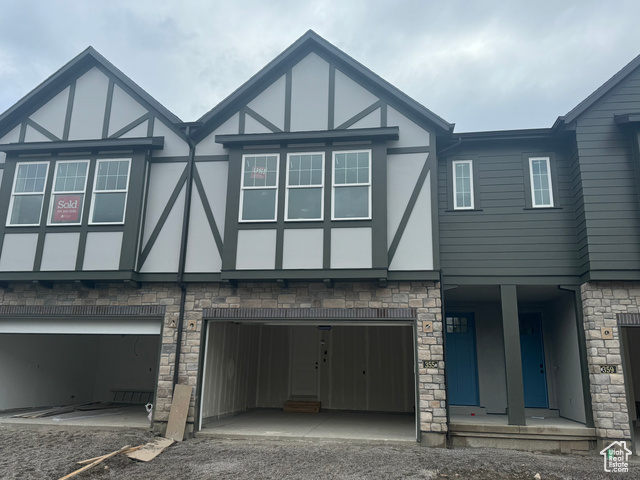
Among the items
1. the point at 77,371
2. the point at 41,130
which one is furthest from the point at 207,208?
the point at 77,371

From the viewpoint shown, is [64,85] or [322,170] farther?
[64,85]

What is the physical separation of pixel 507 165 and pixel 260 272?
5473mm

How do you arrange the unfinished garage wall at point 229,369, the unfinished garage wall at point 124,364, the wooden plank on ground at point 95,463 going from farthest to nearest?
the unfinished garage wall at point 124,364, the unfinished garage wall at point 229,369, the wooden plank on ground at point 95,463

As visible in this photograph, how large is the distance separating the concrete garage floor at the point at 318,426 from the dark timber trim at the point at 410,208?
338 centimetres

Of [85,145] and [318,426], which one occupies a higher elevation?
[85,145]

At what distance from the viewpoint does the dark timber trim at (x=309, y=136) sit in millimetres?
9219

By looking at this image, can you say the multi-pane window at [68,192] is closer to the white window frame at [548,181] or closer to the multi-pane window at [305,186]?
the multi-pane window at [305,186]

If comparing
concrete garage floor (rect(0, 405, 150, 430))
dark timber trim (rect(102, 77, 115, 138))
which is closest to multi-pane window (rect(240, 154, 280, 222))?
dark timber trim (rect(102, 77, 115, 138))

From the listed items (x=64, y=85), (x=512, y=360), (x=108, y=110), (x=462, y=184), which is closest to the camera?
(x=512, y=360)

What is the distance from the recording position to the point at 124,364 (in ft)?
46.3

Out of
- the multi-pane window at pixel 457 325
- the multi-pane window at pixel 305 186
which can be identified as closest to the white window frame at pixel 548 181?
the multi-pane window at pixel 457 325

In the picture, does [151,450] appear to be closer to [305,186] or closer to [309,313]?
[309,313]

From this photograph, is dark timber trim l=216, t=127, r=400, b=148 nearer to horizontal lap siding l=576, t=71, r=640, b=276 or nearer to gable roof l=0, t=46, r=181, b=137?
gable roof l=0, t=46, r=181, b=137

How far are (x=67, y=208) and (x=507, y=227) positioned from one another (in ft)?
29.5
